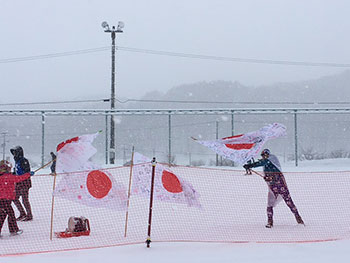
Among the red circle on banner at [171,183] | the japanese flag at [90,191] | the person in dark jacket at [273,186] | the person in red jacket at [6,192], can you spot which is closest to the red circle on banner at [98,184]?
the japanese flag at [90,191]

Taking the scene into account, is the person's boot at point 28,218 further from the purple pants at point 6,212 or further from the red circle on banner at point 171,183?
the red circle on banner at point 171,183

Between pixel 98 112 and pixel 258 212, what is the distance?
1083 cm

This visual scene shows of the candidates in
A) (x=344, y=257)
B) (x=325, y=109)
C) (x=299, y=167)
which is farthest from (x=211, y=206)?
(x=325, y=109)

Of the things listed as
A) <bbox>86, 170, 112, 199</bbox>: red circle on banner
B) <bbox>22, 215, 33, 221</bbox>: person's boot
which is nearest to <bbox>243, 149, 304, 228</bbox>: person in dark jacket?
<bbox>86, 170, 112, 199</bbox>: red circle on banner

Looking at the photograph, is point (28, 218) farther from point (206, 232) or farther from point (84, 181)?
point (206, 232)

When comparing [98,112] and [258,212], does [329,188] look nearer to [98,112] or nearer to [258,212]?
[258,212]

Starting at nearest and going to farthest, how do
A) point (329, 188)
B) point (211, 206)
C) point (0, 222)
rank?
point (0, 222), point (211, 206), point (329, 188)

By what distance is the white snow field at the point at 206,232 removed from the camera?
6059mm

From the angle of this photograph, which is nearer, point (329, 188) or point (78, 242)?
point (78, 242)

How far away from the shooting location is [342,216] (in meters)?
9.40

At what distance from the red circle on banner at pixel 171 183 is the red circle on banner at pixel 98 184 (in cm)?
99

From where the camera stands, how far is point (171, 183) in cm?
719

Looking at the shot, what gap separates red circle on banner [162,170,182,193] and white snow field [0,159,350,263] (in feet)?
2.81

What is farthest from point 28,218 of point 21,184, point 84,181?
point 84,181
